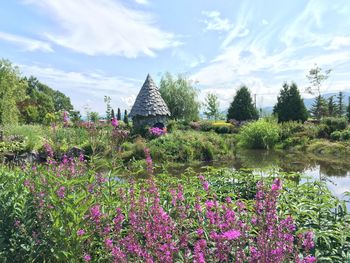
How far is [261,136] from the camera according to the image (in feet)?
63.1

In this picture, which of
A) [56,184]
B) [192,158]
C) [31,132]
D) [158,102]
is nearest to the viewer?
[56,184]

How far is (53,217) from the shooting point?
284 cm

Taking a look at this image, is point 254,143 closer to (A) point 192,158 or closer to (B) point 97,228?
(A) point 192,158

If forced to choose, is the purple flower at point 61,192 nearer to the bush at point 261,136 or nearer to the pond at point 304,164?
the pond at point 304,164

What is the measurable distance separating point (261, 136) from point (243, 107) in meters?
10.2

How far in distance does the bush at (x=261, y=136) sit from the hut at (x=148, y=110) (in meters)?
5.07

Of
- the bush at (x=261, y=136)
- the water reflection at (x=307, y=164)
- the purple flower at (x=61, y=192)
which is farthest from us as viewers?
the bush at (x=261, y=136)

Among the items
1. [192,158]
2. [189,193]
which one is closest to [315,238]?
[189,193]

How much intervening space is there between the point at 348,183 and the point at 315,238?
7714 mm

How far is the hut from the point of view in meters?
18.7

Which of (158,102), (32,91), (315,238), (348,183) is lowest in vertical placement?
(348,183)

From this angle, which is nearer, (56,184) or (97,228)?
(97,228)

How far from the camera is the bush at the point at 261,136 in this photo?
754 inches

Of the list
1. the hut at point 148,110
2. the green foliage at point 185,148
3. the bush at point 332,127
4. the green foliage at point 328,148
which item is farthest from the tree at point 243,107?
the green foliage at point 185,148
